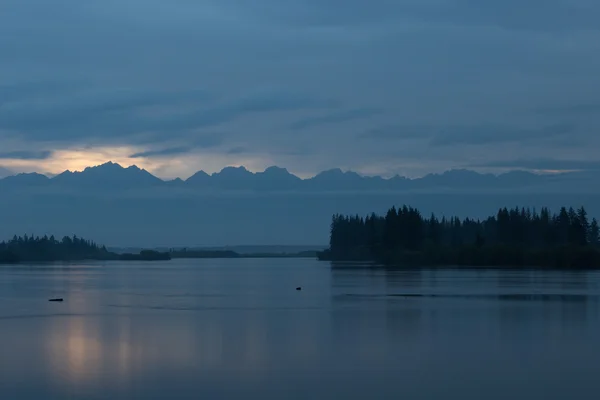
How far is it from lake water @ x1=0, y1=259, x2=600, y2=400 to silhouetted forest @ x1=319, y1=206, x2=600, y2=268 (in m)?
49.7

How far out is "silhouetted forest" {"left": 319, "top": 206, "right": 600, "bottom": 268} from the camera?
3455 inches

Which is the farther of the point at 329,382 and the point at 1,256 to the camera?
the point at 1,256

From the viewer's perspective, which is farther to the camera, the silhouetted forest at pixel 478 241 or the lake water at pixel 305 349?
the silhouetted forest at pixel 478 241

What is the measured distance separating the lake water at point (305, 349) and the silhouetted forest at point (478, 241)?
49.7 meters

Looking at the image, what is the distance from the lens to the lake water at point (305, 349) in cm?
1767

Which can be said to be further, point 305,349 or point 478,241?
point 478,241

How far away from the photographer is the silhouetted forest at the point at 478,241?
87.8 metres

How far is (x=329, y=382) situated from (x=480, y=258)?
78.1 meters

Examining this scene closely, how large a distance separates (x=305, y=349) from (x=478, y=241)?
77.8 metres

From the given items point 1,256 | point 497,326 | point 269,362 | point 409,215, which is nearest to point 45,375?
point 269,362

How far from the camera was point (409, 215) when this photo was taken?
114 meters

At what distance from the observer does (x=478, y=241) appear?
9838 cm

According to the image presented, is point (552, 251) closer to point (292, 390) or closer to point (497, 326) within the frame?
point (497, 326)

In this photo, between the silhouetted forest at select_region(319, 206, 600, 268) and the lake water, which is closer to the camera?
the lake water
